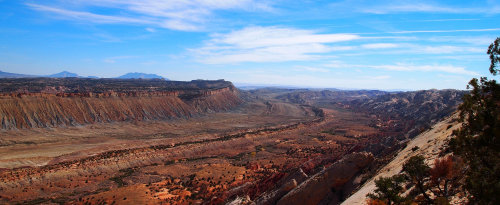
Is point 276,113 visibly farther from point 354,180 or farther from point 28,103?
point 354,180

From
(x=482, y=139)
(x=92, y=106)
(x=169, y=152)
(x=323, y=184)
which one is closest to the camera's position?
(x=482, y=139)

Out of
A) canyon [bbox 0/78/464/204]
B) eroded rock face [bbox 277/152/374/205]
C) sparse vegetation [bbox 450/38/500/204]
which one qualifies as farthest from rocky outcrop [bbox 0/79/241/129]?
sparse vegetation [bbox 450/38/500/204]

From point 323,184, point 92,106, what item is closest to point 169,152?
point 323,184

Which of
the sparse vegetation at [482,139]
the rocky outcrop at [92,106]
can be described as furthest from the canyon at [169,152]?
the sparse vegetation at [482,139]

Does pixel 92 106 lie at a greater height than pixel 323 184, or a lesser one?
lesser

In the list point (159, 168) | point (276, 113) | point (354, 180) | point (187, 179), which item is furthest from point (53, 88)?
point (354, 180)

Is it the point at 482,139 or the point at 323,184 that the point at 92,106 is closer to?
the point at 323,184

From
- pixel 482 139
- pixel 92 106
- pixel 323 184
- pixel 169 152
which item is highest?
pixel 482 139
